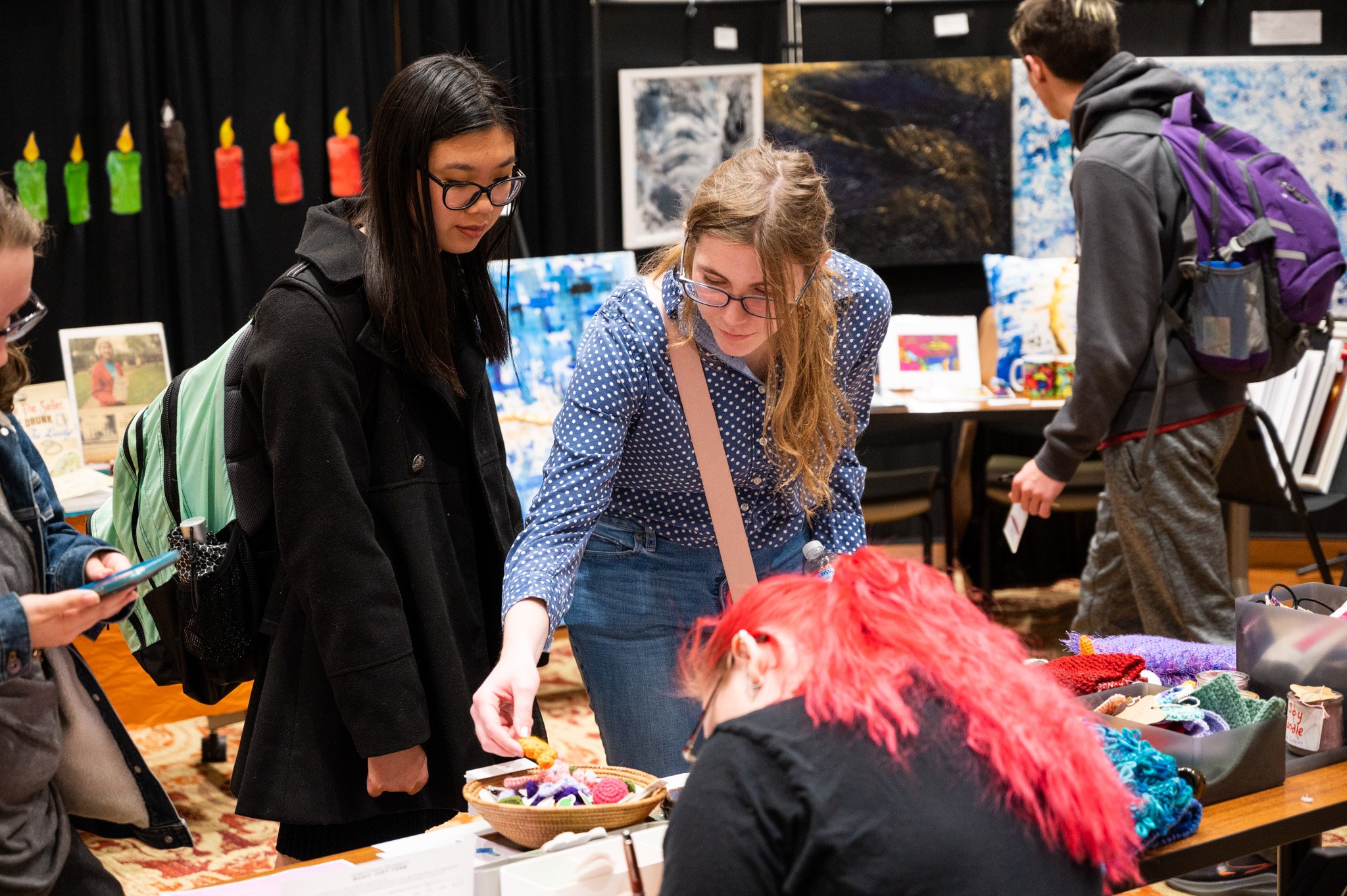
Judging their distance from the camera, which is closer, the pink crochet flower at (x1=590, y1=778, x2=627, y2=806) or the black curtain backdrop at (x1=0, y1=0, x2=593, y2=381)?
the pink crochet flower at (x1=590, y1=778, x2=627, y2=806)

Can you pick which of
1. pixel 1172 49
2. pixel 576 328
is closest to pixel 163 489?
pixel 576 328

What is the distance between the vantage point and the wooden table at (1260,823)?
1489 mm

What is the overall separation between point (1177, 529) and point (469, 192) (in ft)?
6.88

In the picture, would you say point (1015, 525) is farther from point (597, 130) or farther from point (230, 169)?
point (230, 169)

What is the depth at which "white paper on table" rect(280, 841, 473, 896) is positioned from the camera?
4.10 ft

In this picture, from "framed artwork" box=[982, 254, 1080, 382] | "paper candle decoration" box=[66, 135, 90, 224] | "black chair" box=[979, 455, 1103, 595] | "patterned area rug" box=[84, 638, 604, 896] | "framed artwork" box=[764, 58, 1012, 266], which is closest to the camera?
"patterned area rug" box=[84, 638, 604, 896]

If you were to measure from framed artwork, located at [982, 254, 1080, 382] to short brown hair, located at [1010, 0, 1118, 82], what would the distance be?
1.84 metres

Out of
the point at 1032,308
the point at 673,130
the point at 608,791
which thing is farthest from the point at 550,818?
the point at 673,130

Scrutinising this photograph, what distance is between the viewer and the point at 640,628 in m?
1.88

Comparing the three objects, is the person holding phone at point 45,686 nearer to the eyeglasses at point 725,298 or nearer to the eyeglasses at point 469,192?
the eyeglasses at point 469,192

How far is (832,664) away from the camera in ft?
3.30

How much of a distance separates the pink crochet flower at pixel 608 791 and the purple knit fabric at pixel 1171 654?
0.87 m

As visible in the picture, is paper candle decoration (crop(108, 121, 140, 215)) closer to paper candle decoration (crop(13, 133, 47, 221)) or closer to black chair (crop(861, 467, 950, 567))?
paper candle decoration (crop(13, 133, 47, 221))

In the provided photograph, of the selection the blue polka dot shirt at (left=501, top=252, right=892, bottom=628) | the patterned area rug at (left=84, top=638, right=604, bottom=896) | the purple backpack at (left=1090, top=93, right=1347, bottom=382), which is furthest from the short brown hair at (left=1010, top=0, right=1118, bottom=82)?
the patterned area rug at (left=84, top=638, right=604, bottom=896)
